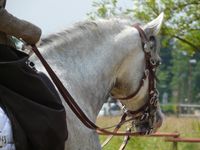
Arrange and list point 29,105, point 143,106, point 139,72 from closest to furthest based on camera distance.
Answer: point 29,105, point 139,72, point 143,106

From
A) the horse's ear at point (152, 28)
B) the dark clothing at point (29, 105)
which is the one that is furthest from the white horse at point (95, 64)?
the dark clothing at point (29, 105)

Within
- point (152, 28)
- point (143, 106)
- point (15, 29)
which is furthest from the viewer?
point (143, 106)

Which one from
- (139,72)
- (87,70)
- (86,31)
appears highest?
(86,31)

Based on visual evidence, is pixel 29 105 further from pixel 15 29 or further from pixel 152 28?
pixel 152 28

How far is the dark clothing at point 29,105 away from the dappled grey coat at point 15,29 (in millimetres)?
120

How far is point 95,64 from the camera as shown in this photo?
5457 millimetres

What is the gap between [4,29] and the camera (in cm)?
460

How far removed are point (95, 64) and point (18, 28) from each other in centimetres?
100

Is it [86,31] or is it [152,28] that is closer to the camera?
[86,31]

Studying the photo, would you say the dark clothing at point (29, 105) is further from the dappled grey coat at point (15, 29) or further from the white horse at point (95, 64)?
the white horse at point (95, 64)

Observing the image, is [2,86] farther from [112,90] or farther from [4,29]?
[112,90]

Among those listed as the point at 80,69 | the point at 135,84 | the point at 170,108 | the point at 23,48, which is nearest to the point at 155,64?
the point at 135,84

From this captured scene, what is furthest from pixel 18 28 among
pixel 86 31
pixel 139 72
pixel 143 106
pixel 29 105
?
pixel 143 106

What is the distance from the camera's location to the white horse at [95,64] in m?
5.12
